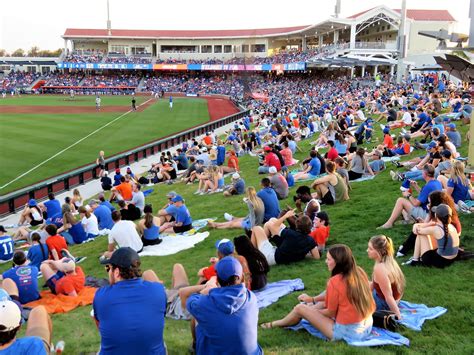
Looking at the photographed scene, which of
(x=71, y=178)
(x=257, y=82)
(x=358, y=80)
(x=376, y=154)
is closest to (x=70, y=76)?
(x=257, y=82)

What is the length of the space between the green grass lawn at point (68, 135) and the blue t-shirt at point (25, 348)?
54.1ft

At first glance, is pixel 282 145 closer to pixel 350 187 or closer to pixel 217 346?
pixel 350 187

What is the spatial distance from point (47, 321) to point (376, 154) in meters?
11.2

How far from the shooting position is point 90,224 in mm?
12023

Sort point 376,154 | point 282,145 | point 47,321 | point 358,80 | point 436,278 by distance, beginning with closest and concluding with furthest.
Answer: point 47,321 → point 436,278 → point 376,154 → point 282,145 → point 358,80

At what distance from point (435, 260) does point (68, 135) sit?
29.3 metres

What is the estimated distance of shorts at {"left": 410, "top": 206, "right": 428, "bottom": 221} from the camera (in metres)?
8.36

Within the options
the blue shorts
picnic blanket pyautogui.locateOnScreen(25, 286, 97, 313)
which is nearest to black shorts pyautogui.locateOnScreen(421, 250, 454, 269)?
the blue shorts

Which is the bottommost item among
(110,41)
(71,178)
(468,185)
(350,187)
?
(71,178)

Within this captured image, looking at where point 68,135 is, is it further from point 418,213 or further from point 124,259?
point 124,259

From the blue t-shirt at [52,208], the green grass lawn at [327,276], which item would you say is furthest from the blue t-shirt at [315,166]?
the blue t-shirt at [52,208]

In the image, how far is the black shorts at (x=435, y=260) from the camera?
6.91 m

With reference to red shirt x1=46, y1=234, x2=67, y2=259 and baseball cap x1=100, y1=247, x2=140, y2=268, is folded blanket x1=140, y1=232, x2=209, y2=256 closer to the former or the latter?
red shirt x1=46, y1=234, x2=67, y2=259

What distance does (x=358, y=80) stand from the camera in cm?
5478
